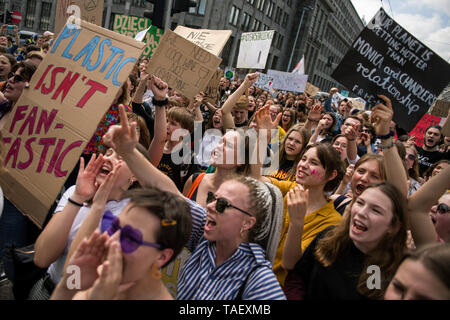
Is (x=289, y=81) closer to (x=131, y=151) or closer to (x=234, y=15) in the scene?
(x=131, y=151)

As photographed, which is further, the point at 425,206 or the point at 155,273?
the point at 425,206

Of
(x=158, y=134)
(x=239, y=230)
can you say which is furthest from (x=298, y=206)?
(x=158, y=134)

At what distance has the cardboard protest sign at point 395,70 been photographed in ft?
9.87

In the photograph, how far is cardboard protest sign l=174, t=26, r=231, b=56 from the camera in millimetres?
4677

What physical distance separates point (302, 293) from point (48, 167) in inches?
68.8

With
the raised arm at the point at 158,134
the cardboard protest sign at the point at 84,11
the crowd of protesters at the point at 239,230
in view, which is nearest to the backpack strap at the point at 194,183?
the crowd of protesters at the point at 239,230

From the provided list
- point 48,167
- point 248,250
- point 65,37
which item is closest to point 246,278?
point 248,250

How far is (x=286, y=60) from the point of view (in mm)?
50469

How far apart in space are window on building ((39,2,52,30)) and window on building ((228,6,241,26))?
69.3ft

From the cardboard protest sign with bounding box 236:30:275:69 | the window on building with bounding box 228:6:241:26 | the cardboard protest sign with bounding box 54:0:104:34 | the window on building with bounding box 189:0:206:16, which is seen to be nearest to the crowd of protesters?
the cardboard protest sign with bounding box 54:0:104:34

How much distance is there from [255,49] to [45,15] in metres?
37.5

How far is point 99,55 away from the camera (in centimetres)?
218

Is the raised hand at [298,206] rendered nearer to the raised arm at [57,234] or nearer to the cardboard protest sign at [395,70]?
the raised arm at [57,234]
